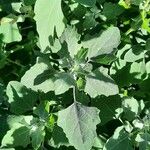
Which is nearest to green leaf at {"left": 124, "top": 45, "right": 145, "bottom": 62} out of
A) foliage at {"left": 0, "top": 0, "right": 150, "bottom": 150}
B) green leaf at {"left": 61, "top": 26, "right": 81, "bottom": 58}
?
foliage at {"left": 0, "top": 0, "right": 150, "bottom": 150}

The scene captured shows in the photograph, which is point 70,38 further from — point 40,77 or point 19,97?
point 19,97

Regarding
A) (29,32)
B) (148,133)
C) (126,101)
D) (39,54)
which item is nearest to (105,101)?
(126,101)

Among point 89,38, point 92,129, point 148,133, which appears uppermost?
point 89,38

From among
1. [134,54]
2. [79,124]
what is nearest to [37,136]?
[79,124]

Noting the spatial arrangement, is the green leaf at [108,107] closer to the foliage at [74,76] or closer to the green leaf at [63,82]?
the foliage at [74,76]

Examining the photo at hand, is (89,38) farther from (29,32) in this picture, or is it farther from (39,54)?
(29,32)

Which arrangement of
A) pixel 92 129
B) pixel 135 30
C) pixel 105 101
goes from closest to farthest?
pixel 92 129
pixel 105 101
pixel 135 30

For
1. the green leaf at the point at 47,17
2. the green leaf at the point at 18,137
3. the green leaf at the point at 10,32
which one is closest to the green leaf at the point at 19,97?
the green leaf at the point at 18,137

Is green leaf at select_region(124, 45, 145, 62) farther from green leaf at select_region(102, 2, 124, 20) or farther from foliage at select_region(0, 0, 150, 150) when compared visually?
green leaf at select_region(102, 2, 124, 20)
